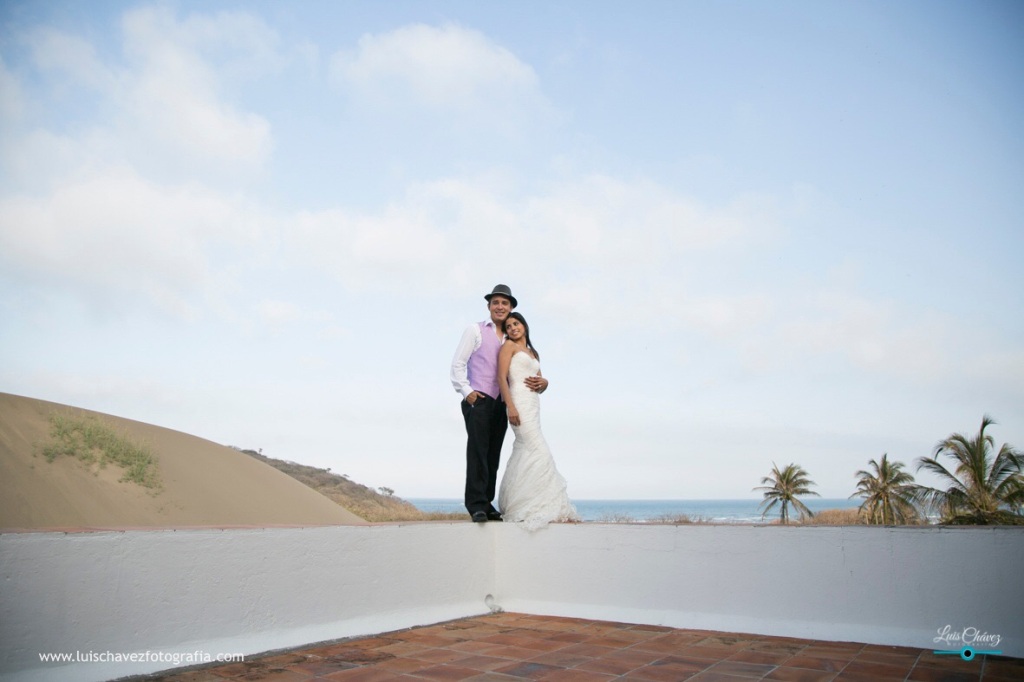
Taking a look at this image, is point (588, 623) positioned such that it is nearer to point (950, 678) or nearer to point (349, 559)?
point (349, 559)

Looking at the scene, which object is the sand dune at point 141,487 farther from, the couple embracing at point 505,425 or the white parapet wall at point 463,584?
the white parapet wall at point 463,584

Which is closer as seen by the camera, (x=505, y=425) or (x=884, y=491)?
(x=505, y=425)

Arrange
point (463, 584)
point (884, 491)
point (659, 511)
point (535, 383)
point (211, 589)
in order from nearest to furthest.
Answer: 1. point (211, 589)
2. point (463, 584)
3. point (535, 383)
4. point (884, 491)
5. point (659, 511)

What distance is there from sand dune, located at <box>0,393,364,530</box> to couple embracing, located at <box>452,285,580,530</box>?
490 centimetres

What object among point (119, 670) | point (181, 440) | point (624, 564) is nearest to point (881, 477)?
point (181, 440)

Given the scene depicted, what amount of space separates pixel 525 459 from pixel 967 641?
2.66m

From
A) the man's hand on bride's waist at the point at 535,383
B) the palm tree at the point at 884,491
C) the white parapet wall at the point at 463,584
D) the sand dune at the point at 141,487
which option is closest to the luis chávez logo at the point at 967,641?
the white parapet wall at the point at 463,584

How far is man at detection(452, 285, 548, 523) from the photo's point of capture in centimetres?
479

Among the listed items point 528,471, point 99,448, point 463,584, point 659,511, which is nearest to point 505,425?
point 528,471

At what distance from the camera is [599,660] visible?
3127 mm

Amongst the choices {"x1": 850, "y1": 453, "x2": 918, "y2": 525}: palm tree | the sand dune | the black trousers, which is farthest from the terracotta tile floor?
{"x1": 850, "y1": 453, "x2": 918, "y2": 525}: palm tree

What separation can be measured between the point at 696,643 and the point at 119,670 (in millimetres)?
2609

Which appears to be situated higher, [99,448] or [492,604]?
[99,448]

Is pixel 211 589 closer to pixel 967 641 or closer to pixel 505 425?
pixel 505 425
